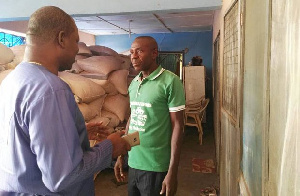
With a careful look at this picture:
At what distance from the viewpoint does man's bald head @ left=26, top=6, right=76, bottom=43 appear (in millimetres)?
979

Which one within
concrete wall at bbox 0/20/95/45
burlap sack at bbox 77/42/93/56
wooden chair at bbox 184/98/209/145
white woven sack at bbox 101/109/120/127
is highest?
concrete wall at bbox 0/20/95/45

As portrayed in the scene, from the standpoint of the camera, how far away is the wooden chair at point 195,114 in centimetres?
536

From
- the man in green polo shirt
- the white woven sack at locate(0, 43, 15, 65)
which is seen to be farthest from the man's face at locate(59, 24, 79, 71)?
the white woven sack at locate(0, 43, 15, 65)

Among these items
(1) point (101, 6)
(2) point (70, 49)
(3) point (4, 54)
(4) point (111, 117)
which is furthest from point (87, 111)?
(2) point (70, 49)

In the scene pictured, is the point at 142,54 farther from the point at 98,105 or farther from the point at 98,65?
the point at 98,65

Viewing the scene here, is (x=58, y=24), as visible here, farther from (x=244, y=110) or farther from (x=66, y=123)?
(x=244, y=110)

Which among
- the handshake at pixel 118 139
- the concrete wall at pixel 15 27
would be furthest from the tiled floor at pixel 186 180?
the concrete wall at pixel 15 27

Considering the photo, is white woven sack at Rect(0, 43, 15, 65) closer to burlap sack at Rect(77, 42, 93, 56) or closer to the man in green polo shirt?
burlap sack at Rect(77, 42, 93, 56)

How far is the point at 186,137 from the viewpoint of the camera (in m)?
5.89

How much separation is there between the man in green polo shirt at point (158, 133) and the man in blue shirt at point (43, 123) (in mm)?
637

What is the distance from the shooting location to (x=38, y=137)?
856 mm

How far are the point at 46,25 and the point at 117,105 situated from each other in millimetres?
2872

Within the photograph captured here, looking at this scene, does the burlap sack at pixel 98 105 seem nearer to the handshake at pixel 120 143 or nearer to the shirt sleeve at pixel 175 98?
the shirt sleeve at pixel 175 98

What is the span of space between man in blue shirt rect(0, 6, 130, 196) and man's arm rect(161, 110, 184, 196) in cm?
65
